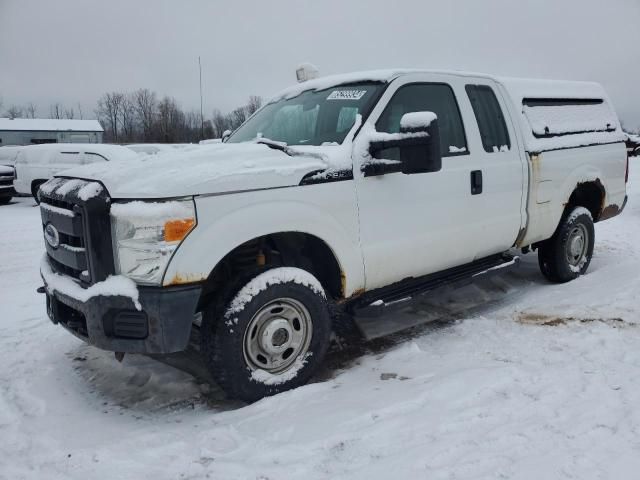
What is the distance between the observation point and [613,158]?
5.96 meters

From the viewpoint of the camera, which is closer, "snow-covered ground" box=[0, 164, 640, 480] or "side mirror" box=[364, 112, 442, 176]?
"snow-covered ground" box=[0, 164, 640, 480]

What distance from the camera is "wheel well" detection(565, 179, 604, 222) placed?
5734mm

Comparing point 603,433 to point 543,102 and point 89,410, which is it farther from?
point 543,102

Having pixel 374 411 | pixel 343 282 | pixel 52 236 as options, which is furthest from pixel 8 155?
pixel 374 411

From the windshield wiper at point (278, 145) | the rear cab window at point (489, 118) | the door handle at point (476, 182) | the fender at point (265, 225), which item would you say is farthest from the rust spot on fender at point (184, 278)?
the rear cab window at point (489, 118)

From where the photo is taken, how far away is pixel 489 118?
468cm

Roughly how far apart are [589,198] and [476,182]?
243 cm

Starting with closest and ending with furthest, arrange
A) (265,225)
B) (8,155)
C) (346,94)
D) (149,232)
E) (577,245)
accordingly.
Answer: (149,232) → (265,225) → (346,94) → (577,245) → (8,155)

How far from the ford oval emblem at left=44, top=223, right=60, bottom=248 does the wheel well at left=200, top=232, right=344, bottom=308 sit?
37.3 inches

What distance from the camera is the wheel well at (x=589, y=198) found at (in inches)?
226

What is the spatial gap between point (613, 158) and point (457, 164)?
277 cm

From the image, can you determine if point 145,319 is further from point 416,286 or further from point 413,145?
point 416,286

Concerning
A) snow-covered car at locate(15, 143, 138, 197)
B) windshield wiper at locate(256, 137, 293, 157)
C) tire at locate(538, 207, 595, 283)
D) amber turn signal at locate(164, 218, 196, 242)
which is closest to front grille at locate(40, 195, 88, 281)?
amber turn signal at locate(164, 218, 196, 242)

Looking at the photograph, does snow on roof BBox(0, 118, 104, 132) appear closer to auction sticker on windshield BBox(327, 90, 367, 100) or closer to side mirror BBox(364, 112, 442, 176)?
auction sticker on windshield BBox(327, 90, 367, 100)
